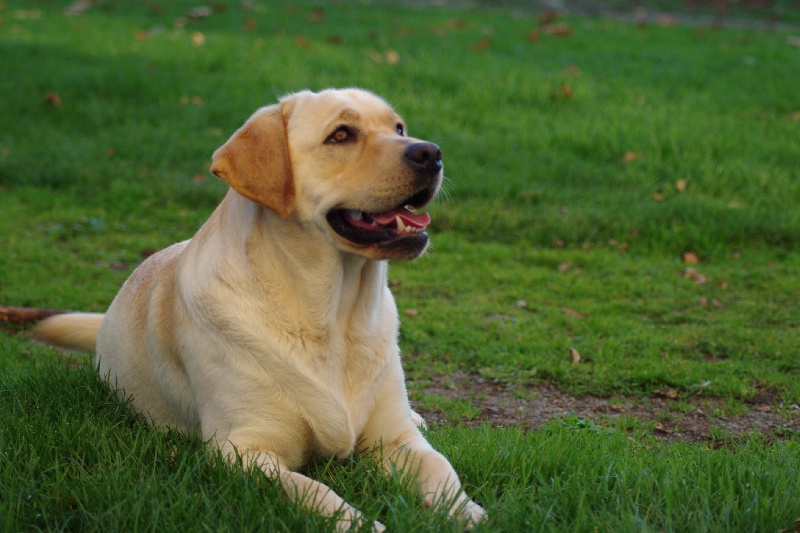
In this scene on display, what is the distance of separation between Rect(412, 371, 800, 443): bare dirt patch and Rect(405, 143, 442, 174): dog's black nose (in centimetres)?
159

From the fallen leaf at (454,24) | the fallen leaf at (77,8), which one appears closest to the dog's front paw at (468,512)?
the fallen leaf at (454,24)

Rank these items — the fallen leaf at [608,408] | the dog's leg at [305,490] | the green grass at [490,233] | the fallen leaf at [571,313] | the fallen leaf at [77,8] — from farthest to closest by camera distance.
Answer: the fallen leaf at [77,8] < the fallen leaf at [571,313] < the fallen leaf at [608,408] < the green grass at [490,233] < the dog's leg at [305,490]

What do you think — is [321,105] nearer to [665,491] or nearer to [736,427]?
[665,491]

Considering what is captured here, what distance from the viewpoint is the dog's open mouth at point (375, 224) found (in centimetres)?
355

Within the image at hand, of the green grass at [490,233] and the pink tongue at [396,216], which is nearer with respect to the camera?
the green grass at [490,233]

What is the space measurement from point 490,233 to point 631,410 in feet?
10.6

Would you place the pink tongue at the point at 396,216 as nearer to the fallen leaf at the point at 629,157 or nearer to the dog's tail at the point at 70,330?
the dog's tail at the point at 70,330

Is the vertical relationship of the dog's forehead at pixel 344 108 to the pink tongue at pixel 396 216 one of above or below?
above

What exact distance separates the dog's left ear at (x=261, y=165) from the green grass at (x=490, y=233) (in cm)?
98

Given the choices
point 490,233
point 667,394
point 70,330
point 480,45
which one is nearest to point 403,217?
point 667,394

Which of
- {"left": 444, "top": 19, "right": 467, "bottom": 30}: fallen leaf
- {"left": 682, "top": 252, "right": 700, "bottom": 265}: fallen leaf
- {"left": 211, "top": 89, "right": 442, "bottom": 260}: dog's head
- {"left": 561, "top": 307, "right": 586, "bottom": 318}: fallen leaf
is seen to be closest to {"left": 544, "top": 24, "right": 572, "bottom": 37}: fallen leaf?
{"left": 444, "top": 19, "right": 467, "bottom": 30}: fallen leaf

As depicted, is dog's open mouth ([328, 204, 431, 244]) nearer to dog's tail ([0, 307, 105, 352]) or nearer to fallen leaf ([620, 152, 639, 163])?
dog's tail ([0, 307, 105, 352])

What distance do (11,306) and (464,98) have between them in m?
5.61

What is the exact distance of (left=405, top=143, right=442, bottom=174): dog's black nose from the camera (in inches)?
139
